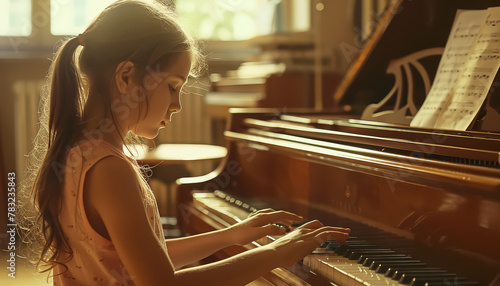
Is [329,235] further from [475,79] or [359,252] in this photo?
[475,79]

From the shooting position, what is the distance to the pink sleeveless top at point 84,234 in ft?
3.84

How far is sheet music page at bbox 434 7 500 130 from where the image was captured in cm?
156

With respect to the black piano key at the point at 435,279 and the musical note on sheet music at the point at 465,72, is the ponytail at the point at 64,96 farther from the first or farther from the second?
the musical note on sheet music at the point at 465,72

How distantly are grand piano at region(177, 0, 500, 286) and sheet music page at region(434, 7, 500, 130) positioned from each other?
0.14 ft

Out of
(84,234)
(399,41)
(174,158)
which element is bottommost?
(174,158)

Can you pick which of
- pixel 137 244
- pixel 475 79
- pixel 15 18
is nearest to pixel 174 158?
pixel 475 79

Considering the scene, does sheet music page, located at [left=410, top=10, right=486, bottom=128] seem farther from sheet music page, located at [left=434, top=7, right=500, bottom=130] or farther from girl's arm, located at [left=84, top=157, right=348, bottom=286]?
girl's arm, located at [left=84, top=157, right=348, bottom=286]

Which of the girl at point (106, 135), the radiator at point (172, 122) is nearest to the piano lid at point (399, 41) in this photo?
the girl at point (106, 135)

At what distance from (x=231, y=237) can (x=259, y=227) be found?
0.07 m

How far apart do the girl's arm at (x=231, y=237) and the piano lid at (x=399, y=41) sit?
0.89 m

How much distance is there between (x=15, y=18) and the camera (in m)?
5.14

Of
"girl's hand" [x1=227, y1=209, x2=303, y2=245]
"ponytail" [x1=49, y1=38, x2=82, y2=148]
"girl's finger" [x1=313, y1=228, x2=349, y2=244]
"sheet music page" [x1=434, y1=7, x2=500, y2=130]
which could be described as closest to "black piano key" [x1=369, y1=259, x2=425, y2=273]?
"girl's finger" [x1=313, y1=228, x2=349, y2=244]

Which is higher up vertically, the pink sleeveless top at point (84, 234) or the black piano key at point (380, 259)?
the pink sleeveless top at point (84, 234)

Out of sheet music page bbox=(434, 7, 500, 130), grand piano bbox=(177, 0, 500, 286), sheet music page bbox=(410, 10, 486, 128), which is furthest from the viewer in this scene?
sheet music page bbox=(410, 10, 486, 128)
